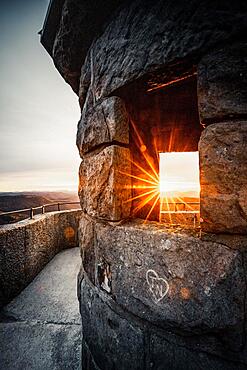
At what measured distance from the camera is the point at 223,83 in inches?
39.3

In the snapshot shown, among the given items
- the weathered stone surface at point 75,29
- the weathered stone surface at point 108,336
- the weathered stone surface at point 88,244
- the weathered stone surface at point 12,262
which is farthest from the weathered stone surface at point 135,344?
the weathered stone surface at point 12,262

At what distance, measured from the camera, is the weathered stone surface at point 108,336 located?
1.26 meters

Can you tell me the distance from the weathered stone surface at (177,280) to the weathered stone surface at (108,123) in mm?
634

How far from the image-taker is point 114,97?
1.42 meters

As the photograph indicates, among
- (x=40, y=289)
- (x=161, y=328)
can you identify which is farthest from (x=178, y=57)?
(x=40, y=289)

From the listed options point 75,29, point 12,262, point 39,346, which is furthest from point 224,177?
point 12,262

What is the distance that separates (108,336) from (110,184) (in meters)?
1.08

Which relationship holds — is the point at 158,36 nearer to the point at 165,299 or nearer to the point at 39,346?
the point at 165,299

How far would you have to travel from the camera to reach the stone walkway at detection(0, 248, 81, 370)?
2.15 meters

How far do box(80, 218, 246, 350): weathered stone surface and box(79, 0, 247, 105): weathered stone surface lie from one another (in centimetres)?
98

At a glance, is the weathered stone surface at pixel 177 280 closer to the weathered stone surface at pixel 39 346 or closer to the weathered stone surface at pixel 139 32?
the weathered stone surface at pixel 139 32

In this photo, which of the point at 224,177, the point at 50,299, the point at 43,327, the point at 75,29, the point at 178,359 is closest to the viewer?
the point at 224,177

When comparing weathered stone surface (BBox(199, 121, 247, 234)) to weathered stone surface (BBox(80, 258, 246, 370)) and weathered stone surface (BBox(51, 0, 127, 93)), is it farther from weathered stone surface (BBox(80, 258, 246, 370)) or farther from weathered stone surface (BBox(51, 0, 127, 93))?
weathered stone surface (BBox(51, 0, 127, 93))

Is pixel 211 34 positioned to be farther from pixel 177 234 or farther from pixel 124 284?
pixel 124 284
